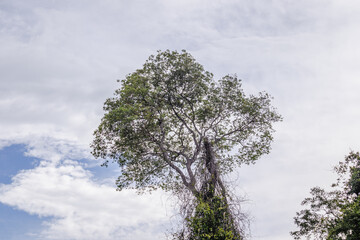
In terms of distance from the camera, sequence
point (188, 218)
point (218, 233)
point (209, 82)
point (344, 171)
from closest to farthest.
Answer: point (218, 233), point (188, 218), point (209, 82), point (344, 171)

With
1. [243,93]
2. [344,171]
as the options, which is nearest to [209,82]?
[243,93]

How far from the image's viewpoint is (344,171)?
20344 mm

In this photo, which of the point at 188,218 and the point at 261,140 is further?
the point at 261,140

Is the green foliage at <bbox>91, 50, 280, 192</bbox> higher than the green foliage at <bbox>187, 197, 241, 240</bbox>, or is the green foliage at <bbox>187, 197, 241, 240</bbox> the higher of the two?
the green foliage at <bbox>91, 50, 280, 192</bbox>

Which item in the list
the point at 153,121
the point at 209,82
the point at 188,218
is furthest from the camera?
the point at 209,82

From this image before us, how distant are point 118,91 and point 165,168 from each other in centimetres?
474

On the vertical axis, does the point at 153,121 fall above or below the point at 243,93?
below

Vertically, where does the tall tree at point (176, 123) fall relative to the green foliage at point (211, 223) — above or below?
above

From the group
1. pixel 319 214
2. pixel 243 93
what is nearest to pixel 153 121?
pixel 243 93

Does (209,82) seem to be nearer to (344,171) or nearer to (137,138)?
(137,138)

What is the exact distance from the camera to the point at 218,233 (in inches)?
491

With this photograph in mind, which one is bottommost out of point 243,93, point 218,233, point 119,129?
point 218,233

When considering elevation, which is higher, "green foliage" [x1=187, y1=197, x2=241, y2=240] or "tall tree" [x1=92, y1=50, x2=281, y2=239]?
"tall tree" [x1=92, y1=50, x2=281, y2=239]

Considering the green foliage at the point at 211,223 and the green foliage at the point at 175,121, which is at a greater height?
the green foliage at the point at 175,121
